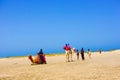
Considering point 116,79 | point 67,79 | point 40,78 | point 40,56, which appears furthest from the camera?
point 40,56

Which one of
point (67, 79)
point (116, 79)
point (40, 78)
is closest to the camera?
point (116, 79)

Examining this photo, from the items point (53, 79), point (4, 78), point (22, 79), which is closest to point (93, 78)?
point (53, 79)

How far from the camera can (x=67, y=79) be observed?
15352 millimetres

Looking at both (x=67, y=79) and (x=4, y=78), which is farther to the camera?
(x=4, y=78)

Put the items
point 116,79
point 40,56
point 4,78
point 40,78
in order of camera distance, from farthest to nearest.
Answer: point 40,56, point 4,78, point 40,78, point 116,79

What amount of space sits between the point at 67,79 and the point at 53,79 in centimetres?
81

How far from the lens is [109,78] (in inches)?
584

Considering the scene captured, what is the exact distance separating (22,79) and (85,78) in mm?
3552

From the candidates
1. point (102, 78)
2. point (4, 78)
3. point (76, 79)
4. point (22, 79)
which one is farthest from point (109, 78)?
point (4, 78)

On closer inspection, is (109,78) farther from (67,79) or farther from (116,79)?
(67,79)

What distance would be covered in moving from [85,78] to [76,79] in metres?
0.52

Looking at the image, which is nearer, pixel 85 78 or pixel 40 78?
pixel 85 78

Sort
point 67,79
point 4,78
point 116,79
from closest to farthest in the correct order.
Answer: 1. point 116,79
2. point 67,79
3. point 4,78

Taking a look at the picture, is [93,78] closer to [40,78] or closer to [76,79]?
[76,79]
